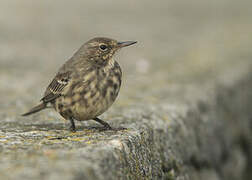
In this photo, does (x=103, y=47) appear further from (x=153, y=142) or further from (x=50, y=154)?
(x=50, y=154)

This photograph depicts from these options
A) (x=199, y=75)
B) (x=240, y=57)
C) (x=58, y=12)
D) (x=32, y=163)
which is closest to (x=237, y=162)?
(x=199, y=75)

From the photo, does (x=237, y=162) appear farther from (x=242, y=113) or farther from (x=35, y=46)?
(x=35, y=46)

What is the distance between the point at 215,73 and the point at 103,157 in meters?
6.49

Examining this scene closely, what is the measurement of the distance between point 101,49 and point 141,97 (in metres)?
2.61

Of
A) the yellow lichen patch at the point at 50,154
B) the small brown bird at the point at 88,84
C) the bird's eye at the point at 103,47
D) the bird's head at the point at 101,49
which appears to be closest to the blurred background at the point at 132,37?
the small brown bird at the point at 88,84

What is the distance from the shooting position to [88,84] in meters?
5.21

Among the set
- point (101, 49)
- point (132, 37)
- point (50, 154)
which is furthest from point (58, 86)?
point (132, 37)

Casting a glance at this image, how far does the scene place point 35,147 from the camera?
4.30 m

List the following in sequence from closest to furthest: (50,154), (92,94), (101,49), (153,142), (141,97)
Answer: (50,154) < (92,94) < (153,142) < (101,49) < (141,97)

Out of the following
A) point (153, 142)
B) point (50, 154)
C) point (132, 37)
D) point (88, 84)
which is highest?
point (88, 84)

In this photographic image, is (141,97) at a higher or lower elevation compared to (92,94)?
lower

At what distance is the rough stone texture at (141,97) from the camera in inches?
167

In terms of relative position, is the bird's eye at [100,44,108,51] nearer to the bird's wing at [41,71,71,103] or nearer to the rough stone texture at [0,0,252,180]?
the bird's wing at [41,71,71,103]

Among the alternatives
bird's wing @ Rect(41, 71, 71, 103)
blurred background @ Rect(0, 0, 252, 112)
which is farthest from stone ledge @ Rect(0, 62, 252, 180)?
blurred background @ Rect(0, 0, 252, 112)
